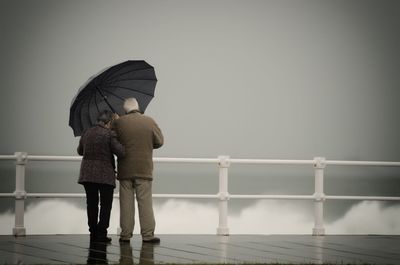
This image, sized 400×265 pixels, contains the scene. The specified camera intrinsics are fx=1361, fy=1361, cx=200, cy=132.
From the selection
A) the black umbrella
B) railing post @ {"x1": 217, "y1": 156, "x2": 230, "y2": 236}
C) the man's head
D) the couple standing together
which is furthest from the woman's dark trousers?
railing post @ {"x1": 217, "y1": 156, "x2": 230, "y2": 236}

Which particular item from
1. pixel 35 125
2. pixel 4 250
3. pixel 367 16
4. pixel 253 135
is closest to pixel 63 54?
pixel 35 125

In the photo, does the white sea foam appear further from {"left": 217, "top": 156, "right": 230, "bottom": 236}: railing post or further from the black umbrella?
the black umbrella

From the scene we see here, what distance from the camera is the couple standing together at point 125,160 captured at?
17.2 m

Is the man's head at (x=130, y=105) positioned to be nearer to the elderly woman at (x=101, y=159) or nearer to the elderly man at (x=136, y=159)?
the elderly man at (x=136, y=159)

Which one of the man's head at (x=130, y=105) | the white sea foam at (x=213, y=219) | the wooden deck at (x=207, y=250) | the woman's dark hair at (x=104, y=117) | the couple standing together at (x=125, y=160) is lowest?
the wooden deck at (x=207, y=250)

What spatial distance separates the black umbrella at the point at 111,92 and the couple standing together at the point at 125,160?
133mm

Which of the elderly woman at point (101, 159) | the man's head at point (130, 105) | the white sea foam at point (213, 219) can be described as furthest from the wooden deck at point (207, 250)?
the white sea foam at point (213, 219)

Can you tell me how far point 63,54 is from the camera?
22.6m

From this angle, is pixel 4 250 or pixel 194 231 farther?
pixel 194 231

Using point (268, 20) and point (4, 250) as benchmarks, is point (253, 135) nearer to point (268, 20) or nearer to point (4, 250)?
point (268, 20)

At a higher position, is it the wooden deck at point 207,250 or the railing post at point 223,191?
the railing post at point 223,191

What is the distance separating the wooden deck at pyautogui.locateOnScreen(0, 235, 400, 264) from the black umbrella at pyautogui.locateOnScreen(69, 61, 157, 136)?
1628 mm

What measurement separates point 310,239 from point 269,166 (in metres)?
3.88

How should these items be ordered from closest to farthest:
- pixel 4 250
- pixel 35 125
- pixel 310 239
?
pixel 4 250 → pixel 310 239 → pixel 35 125
